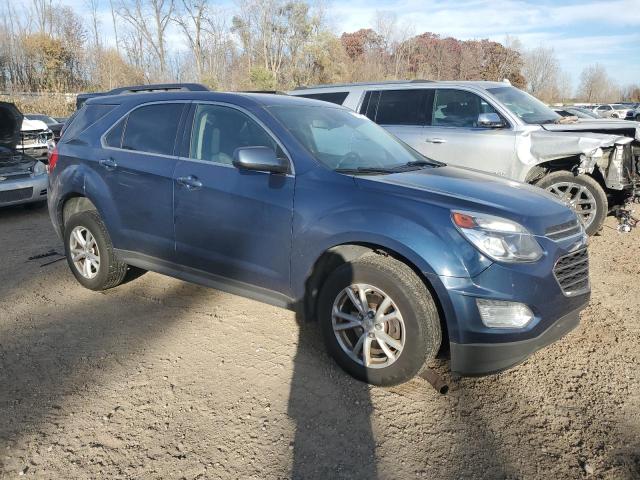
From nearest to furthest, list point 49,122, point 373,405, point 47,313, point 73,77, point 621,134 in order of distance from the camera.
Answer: point 373,405 < point 47,313 < point 621,134 < point 49,122 < point 73,77

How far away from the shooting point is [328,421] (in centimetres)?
275

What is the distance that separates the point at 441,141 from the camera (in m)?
6.71

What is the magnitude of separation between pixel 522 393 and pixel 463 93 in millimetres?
4797

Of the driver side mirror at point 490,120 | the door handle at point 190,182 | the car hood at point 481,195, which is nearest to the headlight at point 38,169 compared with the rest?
the door handle at point 190,182

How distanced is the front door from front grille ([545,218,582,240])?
1590 millimetres

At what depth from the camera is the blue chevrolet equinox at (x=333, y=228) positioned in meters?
2.72

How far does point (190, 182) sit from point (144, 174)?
54 centimetres

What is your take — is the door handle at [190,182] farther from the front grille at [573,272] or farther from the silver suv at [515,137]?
the silver suv at [515,137]

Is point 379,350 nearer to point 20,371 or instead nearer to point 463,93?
point 20,371

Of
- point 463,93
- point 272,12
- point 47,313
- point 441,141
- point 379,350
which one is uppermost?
point 272,12

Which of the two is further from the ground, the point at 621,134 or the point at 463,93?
the point at 463,93

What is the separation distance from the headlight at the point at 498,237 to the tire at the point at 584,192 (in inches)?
152

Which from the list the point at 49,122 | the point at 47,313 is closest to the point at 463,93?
the point at 47,313

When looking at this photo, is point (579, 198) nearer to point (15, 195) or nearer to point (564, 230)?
point (564, 230)
